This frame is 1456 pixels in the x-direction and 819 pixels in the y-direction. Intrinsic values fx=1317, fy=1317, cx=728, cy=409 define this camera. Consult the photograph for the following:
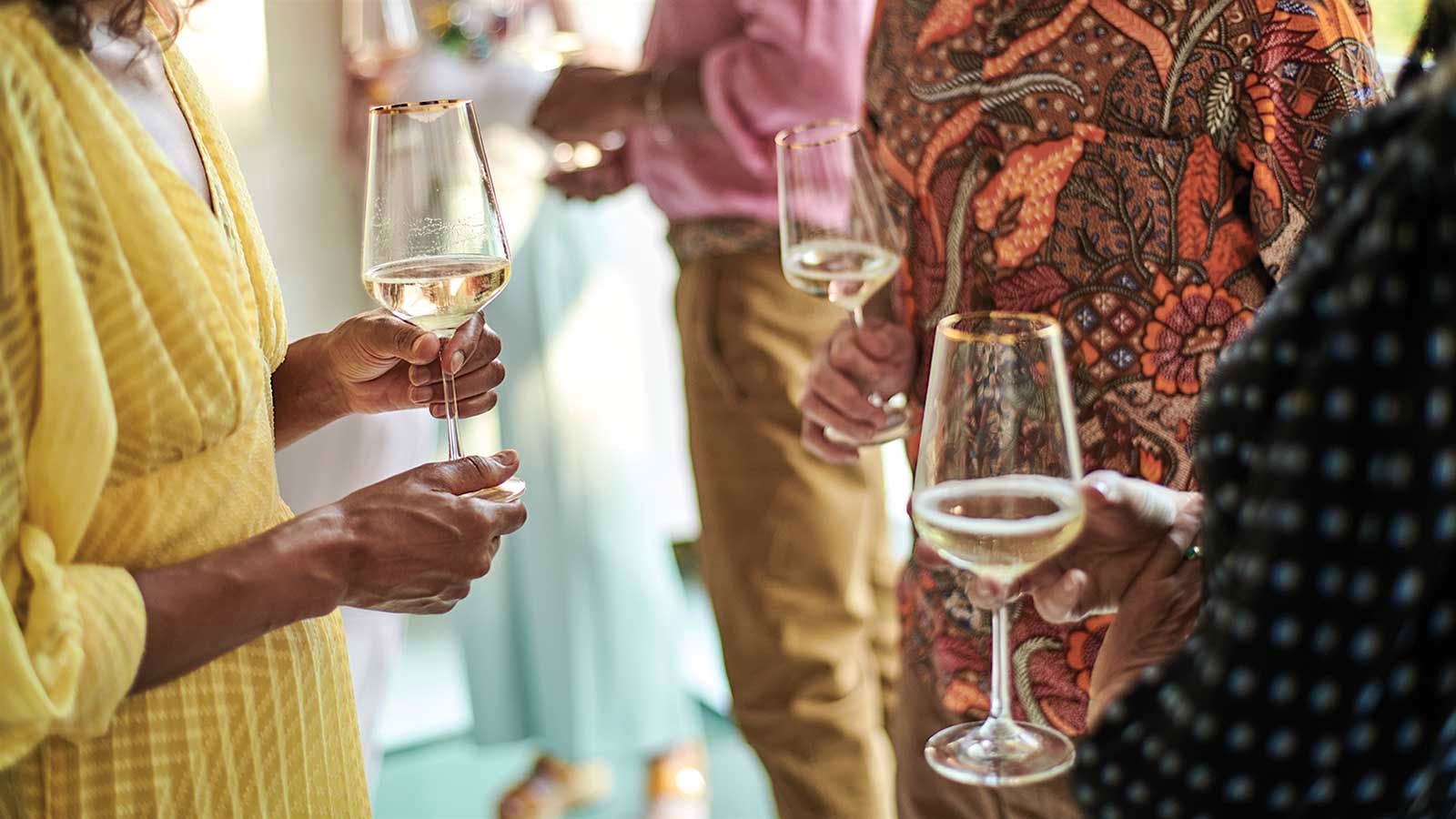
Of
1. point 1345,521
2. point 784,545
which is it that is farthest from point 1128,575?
point 784,545

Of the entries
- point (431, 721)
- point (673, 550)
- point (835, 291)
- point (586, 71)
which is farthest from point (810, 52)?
point (673, 550)

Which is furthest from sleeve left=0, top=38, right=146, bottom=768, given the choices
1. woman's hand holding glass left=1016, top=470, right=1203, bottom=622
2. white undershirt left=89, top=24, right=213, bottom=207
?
woman's hand holding glass left=1016, top=470, right=1203, bottom=622

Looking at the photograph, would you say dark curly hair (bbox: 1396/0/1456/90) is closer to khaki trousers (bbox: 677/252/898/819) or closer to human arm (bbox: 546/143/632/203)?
khaki trousers (bbox: 677/252/898/819)

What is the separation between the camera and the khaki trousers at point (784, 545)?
7.01 feet

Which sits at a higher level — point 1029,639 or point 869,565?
point 1029,639

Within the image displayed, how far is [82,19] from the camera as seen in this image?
2.97 feet

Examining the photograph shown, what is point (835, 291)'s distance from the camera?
139 cm

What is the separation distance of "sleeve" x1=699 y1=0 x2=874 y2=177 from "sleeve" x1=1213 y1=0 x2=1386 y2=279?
3.18 ft

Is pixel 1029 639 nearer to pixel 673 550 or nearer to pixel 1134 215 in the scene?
pixel 1134 215

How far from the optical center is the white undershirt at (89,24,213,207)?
0.98 m

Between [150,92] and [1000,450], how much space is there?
27.8 inches

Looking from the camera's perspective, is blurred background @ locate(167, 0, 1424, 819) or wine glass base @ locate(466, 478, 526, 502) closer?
wine glass base @ locate(466, 478, 526, 502)

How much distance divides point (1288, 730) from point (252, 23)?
2859 mm

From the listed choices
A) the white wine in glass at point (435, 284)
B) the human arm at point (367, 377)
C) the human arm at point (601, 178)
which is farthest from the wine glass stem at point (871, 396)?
the human arm at point (601, 178)
